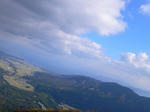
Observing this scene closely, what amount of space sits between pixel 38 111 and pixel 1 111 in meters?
126

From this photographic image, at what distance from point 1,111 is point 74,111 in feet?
442

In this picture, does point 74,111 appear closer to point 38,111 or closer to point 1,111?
point 38,111

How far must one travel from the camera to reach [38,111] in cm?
8556

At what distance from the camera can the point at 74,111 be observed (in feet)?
300

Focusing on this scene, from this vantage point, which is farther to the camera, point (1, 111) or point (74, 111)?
point (1, 111)

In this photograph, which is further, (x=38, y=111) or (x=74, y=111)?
(x=74, y=111)

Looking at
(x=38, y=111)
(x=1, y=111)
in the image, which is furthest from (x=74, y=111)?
(x=1, y=111)

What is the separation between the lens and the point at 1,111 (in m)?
182

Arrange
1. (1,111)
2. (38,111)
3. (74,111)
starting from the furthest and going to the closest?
(1,111)
(74,111)
(38,111)

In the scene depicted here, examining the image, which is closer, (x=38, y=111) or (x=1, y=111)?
(x=38, y=111)

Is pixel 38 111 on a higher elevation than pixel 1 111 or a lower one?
higher

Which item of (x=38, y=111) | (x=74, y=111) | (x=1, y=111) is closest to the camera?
(x=38, y=111)

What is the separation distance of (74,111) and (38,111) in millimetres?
22550

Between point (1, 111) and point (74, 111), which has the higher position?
point (74, 111)
